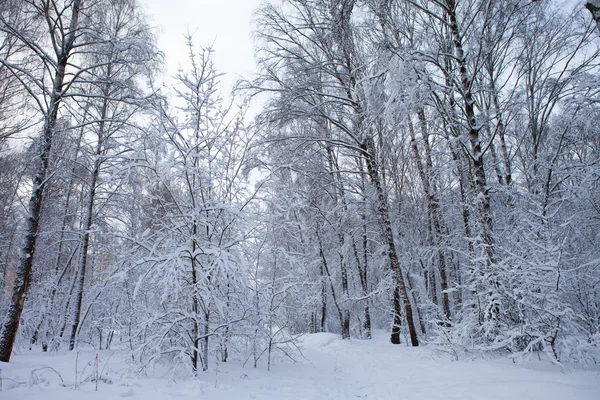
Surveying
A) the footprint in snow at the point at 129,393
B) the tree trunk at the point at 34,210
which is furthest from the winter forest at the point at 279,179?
the footprint in snow at the point at 129,393

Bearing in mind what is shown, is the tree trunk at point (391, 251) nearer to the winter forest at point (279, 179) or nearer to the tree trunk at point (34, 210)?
the winter forest at point (279, 179)

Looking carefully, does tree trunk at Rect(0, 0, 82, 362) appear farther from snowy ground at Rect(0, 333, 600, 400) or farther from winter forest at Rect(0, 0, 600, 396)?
snowy ground at Rect(0, 333, 600, 400)

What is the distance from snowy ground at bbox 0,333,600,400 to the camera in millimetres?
Result: 2871

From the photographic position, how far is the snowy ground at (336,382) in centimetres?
287

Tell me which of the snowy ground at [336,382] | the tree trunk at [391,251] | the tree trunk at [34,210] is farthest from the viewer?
the tree trunk at [391,251]

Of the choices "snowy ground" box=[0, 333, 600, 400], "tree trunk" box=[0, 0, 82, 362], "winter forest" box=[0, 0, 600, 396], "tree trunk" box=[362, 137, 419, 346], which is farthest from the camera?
"tree trunk" box=[362, 137, 419, 346]

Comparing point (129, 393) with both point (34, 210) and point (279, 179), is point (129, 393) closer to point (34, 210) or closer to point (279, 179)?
point (279, 179)

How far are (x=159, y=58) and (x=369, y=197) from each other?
7.38 metres

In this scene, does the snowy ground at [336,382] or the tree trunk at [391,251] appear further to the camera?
the tree trunk at [391,251]

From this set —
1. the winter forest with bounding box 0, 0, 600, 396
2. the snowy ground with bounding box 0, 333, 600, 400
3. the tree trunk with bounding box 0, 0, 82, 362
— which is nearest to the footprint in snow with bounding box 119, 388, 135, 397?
the snowy ground with bounding box 0, 333, 600, 400

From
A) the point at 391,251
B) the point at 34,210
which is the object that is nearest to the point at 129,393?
the point at 34,210

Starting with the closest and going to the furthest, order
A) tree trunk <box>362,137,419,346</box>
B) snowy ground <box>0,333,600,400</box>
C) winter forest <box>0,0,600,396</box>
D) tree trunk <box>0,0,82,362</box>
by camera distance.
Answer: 1. snowy ground <box>0,333,600,400</box>
2. winter forest <box>0,0,600,396</box>
3. tree trunk <box>0,0,82,362</box>
4. tree trunk <box>362,137,419,346</box>

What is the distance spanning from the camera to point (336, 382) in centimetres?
491

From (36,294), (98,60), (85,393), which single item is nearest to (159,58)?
(98,60)
